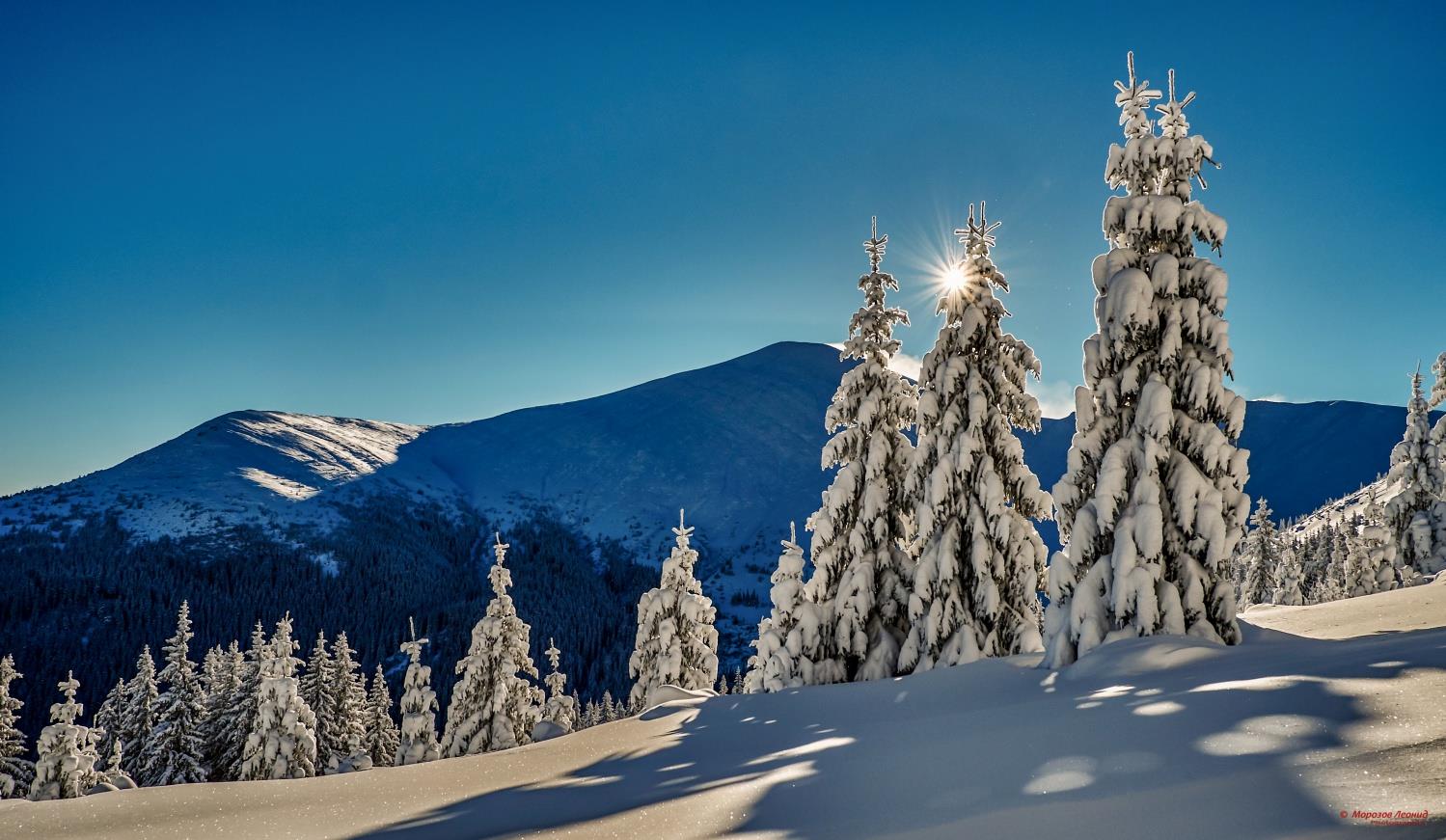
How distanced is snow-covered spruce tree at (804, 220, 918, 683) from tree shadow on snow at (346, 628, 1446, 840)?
10.3 metres

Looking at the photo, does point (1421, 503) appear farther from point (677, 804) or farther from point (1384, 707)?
point (677, 804)

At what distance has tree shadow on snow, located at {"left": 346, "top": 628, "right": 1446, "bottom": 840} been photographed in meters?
4.18

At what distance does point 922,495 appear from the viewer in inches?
759

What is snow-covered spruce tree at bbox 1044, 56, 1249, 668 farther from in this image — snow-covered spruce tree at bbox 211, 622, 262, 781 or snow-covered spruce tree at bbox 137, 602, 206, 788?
snow-covered spruce tree at bbox 137, 602, 206, 788

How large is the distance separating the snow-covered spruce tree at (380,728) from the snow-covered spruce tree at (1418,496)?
55666 millimetres

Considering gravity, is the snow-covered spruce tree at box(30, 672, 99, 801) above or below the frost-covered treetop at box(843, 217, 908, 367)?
below

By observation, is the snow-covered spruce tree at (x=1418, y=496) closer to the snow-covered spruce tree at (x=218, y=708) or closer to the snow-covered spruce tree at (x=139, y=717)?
the snow-covered spruce tree at (x=218, y=708)

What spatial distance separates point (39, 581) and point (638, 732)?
823ft

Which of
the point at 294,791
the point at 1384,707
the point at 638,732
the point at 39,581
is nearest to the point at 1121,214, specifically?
the point at 1384,707

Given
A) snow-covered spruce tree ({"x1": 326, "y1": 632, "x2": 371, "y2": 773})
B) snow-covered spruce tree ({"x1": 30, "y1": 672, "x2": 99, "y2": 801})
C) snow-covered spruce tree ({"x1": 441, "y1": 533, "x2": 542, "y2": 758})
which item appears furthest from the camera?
snow-covered spruce tree ({"x1": 326, "y1": 632, "x2": 371, "y2": 773})

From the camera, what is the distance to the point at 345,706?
49.5 meters

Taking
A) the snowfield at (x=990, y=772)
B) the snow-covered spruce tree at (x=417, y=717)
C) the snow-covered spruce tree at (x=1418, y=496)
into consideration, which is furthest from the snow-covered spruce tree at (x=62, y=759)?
the snow-covered spruce tree at (x=1418, y=496)

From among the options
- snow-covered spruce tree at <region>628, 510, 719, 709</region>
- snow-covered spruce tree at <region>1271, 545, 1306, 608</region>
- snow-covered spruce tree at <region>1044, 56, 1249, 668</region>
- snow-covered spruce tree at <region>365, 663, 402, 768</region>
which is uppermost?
snow-covered spruce tree at <region>1044, 56, 1249, 668</region>

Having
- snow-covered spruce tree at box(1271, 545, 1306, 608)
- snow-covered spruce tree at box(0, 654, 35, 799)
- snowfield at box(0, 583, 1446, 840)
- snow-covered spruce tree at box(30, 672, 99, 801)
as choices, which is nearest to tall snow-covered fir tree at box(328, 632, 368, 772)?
snow-covered spruce tree at box(0, 654, 35, 799)
